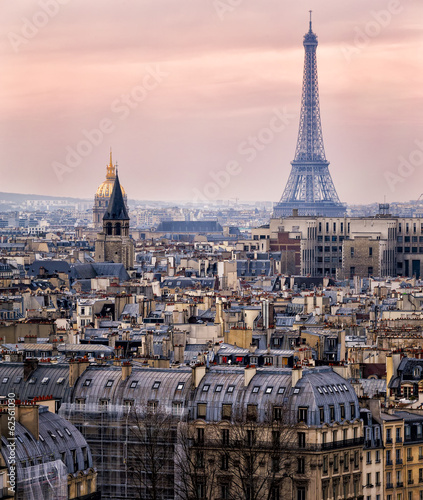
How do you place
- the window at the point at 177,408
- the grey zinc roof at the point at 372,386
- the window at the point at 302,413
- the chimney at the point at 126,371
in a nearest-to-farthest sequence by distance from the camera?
the window at the point at 302,413 < the window at the point at 177,408 < the chimney at the point at 126,371 < the grey zinc roof at the point at 372,386

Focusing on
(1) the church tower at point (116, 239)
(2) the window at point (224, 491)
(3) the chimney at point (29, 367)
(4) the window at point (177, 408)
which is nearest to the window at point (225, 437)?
(2) the window at point (224, 491)

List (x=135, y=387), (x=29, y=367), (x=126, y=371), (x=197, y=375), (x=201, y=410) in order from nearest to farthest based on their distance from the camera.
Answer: (x=201, y=410), (x=197, y=375), (x=135, y=387), (x=126, y=371), (x=29, y=367)

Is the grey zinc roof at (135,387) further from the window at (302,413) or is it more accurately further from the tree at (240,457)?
the window at (302,413)

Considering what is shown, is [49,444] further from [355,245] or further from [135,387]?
[355,245]

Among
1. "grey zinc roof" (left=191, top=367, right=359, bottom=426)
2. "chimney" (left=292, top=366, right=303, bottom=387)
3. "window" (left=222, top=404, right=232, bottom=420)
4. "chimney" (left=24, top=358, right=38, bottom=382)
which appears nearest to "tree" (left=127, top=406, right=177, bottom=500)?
"grey zinc roof" (left=191, top=367, right=359, bottom=426)

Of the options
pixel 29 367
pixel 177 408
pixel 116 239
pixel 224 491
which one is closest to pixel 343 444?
pixel 224 491

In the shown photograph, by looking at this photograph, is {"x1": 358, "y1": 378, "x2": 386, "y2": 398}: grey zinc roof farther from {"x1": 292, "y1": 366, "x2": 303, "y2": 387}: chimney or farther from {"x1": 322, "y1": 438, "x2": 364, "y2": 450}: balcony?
{"x1": 292, "y1": 366, "x2": 303, "y2": 387}: chimney

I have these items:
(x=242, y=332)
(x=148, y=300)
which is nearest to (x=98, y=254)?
(x=148, y=300)

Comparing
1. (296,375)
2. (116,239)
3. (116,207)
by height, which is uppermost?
(116,207)

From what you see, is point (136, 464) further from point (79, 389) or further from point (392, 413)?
point (392, 413)
